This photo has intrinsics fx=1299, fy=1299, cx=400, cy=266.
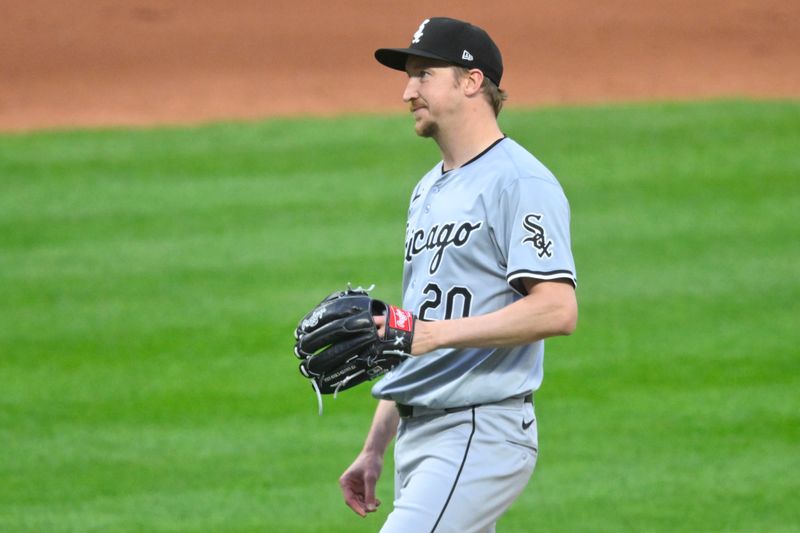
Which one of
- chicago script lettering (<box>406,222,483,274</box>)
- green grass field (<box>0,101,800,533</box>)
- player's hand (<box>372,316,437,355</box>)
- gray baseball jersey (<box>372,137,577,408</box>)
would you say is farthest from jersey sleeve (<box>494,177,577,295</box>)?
green grass field (<box>0,101,800,533</box>)

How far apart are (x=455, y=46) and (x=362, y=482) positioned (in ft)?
4.55

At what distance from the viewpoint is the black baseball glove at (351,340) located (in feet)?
11.5

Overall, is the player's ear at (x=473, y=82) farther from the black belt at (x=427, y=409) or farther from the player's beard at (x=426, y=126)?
the black belt at (x=427, y=409)

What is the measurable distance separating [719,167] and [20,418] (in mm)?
6625

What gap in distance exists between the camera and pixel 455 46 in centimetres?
379

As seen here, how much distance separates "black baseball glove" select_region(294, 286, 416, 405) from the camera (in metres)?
3.49

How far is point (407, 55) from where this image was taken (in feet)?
12.8

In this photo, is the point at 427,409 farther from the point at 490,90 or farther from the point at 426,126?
the point at 490,90

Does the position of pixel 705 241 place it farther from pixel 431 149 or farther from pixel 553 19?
pixel 553 19

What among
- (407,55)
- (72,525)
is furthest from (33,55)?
(407,55)

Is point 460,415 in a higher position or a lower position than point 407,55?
Answer: lower

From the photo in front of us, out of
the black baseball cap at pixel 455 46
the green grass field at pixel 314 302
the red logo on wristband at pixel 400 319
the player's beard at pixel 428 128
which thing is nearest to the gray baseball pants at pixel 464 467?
the red logo on wristband at pixel 400 319

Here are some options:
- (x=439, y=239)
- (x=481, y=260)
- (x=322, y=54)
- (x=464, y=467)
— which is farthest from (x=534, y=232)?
(x=322, y=54)

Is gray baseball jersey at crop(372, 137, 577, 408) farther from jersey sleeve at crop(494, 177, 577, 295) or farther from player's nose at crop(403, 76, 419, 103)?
player's nose at crop(403, 76, 419, 103)
